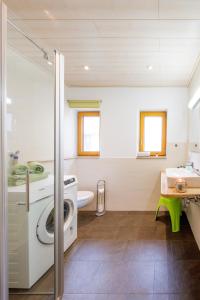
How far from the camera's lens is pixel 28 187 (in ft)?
6.46

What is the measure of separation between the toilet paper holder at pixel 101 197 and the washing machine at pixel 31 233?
214 centimetres

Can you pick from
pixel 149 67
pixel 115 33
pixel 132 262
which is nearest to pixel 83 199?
pixel 132 262

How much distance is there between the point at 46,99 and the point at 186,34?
1565mm

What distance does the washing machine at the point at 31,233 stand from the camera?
1912 mm

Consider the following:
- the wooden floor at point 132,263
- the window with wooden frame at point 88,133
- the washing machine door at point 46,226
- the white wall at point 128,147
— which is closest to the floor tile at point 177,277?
the wooden floor at point 132,263

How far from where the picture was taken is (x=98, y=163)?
4.46 metres

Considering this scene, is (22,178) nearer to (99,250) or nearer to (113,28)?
(99,250)

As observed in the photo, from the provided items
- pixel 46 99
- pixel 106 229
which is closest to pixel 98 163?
pixel 106 229

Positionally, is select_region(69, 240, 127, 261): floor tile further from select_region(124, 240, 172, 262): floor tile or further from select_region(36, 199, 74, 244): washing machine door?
select_region(36, 199, 74, 244): washing machine door

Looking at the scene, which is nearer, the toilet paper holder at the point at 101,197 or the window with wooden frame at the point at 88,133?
the toilet paper holder at the point at 101,197

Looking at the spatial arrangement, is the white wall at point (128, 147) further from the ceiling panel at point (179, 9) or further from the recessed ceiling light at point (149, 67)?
the ceiling panel at point (179, 9)

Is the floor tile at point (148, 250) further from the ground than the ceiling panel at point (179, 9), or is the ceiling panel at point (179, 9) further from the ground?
the ceiling panel at point (179, 9)

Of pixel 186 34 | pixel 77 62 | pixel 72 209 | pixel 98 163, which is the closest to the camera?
pixel 186 34

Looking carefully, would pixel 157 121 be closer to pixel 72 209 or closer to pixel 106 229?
pixel 106 229
